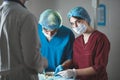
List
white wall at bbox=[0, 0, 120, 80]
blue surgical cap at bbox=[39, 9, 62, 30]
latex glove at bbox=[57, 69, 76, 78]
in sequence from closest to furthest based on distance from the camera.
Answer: latex glove at bbox=[57, 69, 76, 78] → blue surgical cap at bbox=[39, 9, 62, 30] → white wall at bbox=[0, 0, 120, 80]

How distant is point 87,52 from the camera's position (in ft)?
6.79

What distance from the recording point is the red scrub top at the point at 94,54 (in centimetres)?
200

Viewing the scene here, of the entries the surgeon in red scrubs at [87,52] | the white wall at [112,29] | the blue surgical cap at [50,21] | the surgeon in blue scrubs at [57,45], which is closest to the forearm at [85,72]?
the surgeon in red scrubs at [87,52]

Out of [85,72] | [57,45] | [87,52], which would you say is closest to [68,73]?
[85,72]

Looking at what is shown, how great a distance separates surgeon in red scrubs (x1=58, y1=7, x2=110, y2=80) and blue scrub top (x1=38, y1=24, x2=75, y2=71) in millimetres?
82

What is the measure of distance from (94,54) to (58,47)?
1.20 feet

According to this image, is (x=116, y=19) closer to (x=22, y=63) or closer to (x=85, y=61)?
(x=85, y=61)

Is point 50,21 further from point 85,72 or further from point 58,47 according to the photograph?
point 85,72

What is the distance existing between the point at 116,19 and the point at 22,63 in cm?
153

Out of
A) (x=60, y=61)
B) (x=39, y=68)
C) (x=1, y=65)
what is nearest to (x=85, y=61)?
(x=60, y=61)

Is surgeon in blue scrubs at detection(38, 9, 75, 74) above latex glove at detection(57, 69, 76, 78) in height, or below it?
above

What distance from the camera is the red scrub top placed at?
1999mm

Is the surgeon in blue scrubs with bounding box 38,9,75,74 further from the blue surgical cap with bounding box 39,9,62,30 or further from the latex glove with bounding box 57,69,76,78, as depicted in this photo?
the latex glove with bounding box 57,69,76,78

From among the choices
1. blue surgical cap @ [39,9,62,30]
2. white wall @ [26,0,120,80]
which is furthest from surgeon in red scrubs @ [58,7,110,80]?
white wall @ [26,0,120,80]
